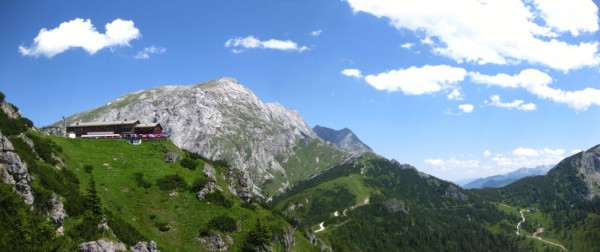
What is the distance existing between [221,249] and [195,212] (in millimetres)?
11503

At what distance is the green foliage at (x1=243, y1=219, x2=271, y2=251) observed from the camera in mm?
83875

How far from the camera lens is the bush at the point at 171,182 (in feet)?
298

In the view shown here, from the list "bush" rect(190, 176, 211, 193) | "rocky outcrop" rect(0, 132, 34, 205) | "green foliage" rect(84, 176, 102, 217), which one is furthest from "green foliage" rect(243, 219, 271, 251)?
"rocky outcrop" rect(0, 132, 34, 205)

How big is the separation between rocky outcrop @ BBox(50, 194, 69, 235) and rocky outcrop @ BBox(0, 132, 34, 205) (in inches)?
121

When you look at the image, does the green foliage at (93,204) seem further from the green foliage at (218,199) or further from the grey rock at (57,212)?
the green foliage at (218,199)

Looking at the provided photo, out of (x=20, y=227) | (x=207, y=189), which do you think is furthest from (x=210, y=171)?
(x=20, y=227)

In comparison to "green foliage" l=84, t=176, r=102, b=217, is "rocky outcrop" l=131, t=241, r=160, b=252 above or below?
below

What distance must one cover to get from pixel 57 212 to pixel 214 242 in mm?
30733

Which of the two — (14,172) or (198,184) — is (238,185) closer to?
(198,184)

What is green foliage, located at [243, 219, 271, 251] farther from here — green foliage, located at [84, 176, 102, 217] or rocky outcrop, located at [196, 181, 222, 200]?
green foliage, located at [84, 176, 102, 217]

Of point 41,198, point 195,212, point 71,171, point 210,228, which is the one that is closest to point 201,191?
point 195,212

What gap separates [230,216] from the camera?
300ft

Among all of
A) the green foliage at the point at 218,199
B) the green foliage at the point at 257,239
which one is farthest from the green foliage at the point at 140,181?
the green foliage at the point at 257,239

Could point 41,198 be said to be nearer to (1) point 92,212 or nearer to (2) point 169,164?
(1) point 92,212
